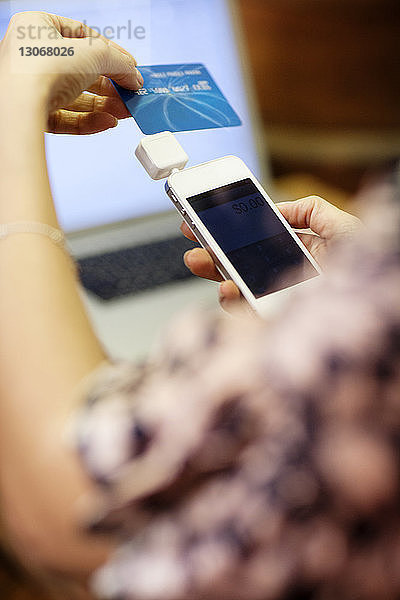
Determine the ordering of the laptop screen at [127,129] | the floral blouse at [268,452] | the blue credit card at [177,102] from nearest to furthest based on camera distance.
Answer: the floral blouse at [268,452]
the blue credit card at [177,102]
the laptop screen at [127,129]

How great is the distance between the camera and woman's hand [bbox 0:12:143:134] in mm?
398

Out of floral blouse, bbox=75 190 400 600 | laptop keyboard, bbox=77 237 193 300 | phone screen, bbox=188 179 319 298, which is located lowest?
laptop keyboard, bbox=77 237 193 300

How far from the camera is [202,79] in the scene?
1.85 ft

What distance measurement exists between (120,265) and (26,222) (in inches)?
17.5

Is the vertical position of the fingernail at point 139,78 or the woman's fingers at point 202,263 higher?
the fingernail at point 139,78

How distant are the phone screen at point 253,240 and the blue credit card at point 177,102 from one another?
0.07 meters

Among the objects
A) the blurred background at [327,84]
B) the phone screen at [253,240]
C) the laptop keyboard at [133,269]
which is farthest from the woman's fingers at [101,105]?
the blurred background at [327,84]

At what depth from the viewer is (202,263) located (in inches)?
19.7

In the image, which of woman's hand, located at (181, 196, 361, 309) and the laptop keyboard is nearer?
woman's hand, located at (181, 196, 361, 309)

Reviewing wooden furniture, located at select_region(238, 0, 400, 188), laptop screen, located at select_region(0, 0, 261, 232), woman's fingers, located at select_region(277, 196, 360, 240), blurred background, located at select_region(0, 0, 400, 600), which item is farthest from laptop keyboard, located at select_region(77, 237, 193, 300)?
wooden furniture, located at select_region(238, 0, 400, 188)

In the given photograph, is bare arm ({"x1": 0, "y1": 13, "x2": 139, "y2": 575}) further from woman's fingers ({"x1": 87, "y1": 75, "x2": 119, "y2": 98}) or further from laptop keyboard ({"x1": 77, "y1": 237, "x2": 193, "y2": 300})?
laptop keyboard ({"x1": 77, "y1": 237, "x2": 193, "y2": 300})

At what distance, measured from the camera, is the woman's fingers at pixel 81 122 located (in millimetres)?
504

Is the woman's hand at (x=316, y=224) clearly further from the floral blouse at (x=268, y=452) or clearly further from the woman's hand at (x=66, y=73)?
the floral blouse at (x=268, y=452)

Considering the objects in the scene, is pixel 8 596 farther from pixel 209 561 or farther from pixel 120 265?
pixel 209 561
